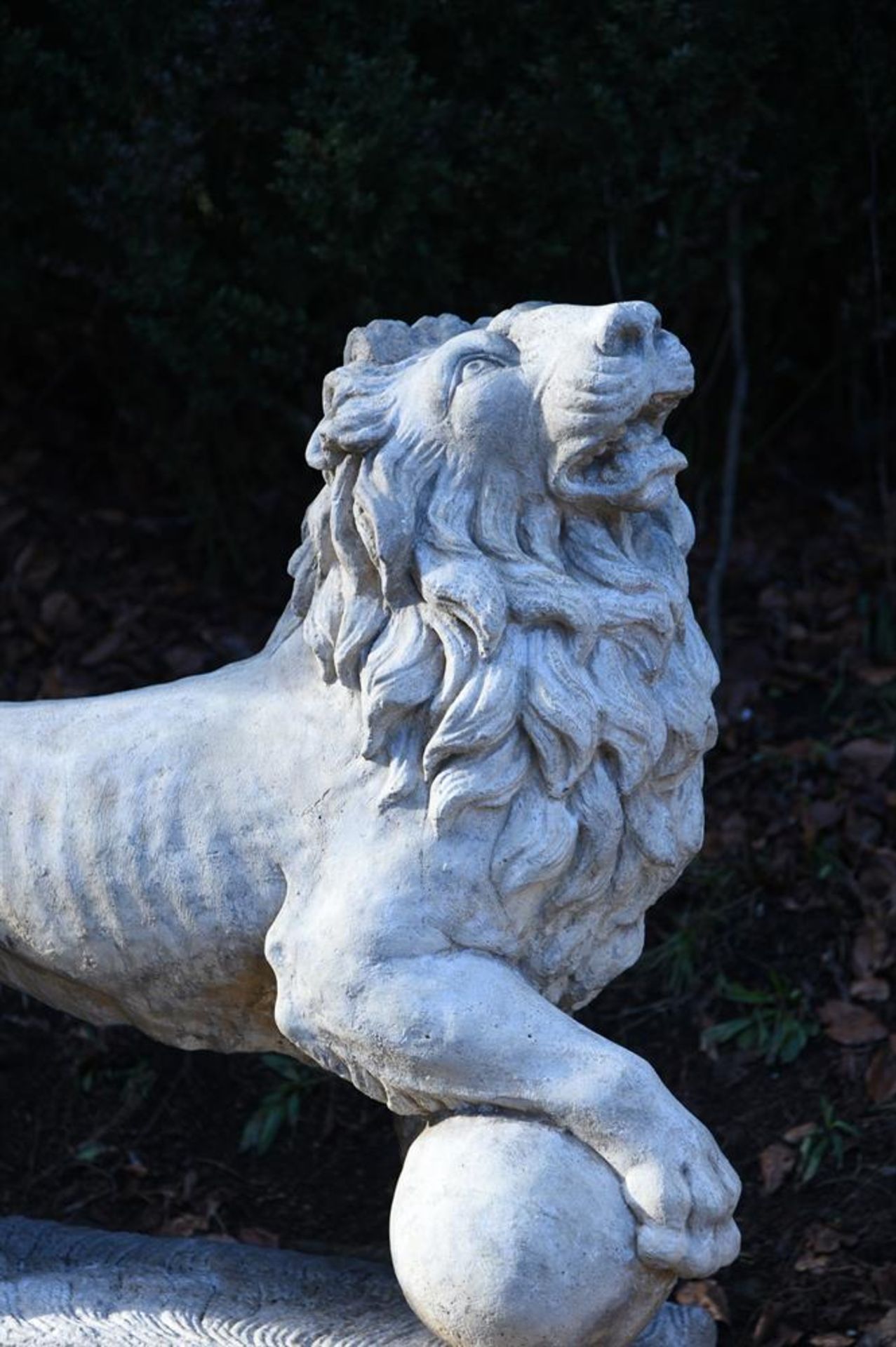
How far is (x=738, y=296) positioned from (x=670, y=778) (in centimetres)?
220

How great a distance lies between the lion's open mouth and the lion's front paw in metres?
0.74

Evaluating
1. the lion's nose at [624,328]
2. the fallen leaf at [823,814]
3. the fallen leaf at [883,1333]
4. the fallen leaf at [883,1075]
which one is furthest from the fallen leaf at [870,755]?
the lion's nose at [624,328]

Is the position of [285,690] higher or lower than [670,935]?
higher

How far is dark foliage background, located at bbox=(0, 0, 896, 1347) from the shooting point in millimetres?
3979

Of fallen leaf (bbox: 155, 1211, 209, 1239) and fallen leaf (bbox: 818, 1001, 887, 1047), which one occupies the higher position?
fallen leaf (bbox: 818, 1001, 887, 1047)

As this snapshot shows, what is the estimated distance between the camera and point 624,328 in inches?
99.0

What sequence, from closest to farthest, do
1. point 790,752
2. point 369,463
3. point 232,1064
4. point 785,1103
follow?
point 369,463, point 785,1103, point 232,1064, point 790,752

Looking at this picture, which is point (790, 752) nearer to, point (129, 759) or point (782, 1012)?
point (782, 1012)

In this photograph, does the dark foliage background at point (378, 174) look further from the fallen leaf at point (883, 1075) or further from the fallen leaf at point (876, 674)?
the fallen leaf at point (883, 1075)

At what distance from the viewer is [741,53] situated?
4137 mm

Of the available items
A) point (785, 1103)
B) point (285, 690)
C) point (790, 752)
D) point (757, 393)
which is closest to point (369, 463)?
point (285, 690)

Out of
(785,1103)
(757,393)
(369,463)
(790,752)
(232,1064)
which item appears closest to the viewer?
(369,463)

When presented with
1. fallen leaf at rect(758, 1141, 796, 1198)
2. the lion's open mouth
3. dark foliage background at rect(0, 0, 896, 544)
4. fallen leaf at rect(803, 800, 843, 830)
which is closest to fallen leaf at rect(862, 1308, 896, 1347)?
fallen leaf at rect(758, 1141, 796, 1198)

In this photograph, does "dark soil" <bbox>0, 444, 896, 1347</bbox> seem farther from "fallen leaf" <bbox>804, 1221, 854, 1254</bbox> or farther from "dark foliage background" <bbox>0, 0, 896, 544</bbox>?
"dark foliage background" <bbox>0, 0, 896, 544</bbox>
